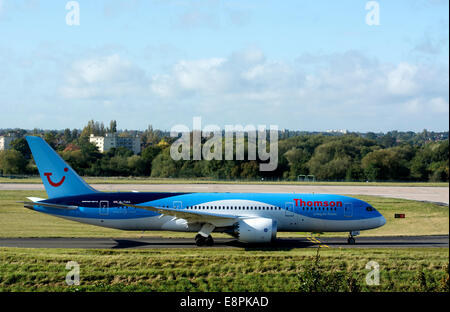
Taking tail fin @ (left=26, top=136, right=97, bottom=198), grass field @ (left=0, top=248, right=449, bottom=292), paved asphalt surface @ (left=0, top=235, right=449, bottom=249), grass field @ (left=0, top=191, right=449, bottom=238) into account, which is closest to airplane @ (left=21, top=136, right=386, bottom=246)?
tail fin @ (left=26, top=136, right=97, bottom=198)

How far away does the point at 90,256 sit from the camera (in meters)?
31.3

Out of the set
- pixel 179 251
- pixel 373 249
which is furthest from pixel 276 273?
pixel 373 249

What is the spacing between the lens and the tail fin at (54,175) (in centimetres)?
3753

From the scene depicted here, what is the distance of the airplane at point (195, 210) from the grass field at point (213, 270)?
11.9 feet

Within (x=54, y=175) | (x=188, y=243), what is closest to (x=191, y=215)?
A: (x=188, y=243)

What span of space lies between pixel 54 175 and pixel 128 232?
848 centimetres

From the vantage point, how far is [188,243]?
37438 millimetres

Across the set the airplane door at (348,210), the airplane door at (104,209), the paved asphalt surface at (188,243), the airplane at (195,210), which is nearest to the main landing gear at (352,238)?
the airplane at (195,210)

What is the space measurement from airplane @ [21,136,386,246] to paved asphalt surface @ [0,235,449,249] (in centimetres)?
109

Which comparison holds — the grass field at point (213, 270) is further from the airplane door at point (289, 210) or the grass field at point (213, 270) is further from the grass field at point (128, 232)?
the grass field at point (128, 232)

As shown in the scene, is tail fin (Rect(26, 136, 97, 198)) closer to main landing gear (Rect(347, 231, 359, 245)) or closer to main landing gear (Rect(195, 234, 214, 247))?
main landing gear (Rect(195, 234, 214, 247))

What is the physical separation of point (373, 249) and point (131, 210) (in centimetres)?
1741

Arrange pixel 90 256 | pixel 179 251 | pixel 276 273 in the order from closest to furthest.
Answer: pixel 276 273
pixel 90 256
pixel 179 251
